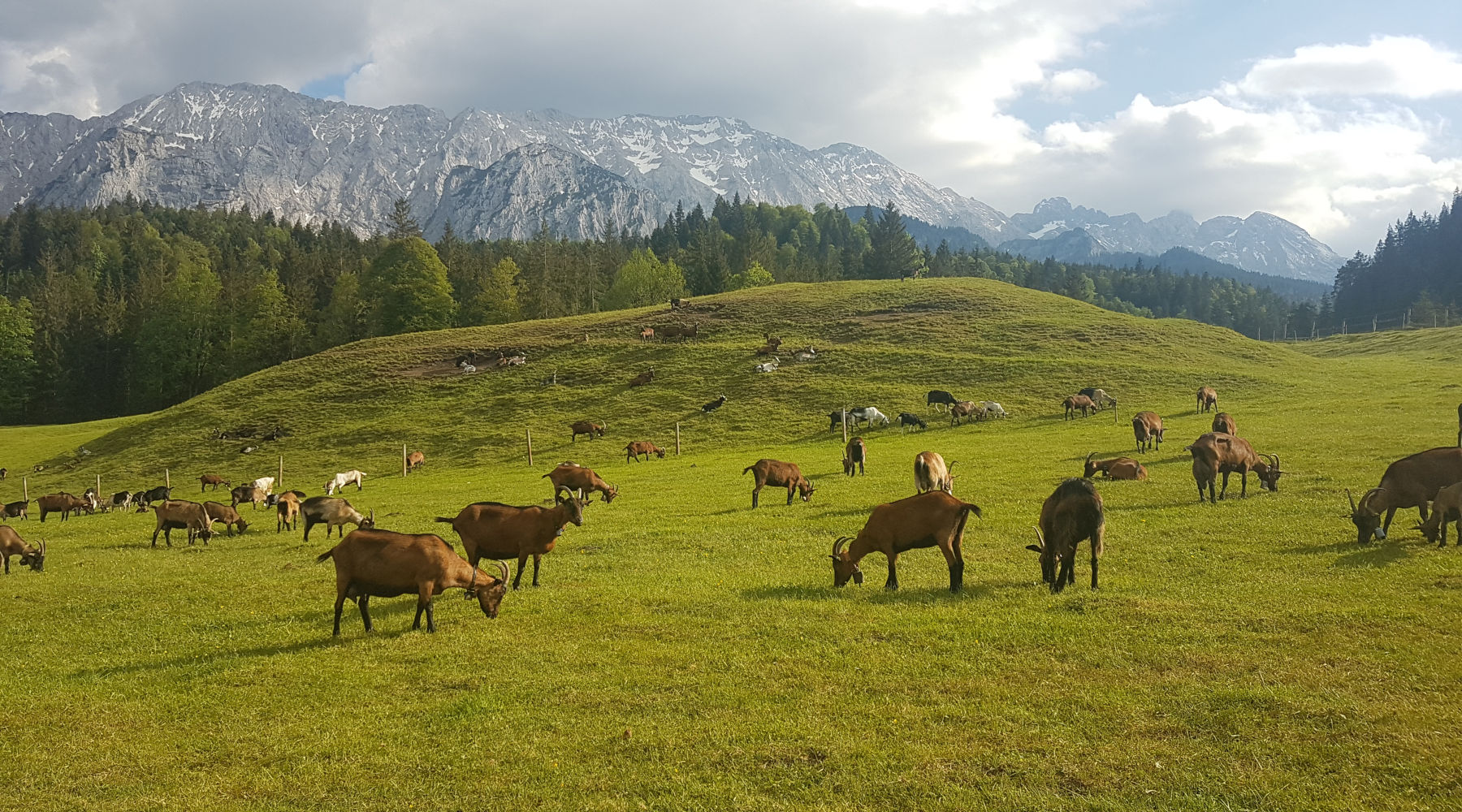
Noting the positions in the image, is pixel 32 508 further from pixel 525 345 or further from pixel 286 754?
pixel 286 754

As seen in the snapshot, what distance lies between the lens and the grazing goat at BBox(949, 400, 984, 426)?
1905 inches

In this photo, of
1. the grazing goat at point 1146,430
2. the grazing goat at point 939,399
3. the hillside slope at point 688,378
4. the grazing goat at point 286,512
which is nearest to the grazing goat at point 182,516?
the grazing goat at point 286,512

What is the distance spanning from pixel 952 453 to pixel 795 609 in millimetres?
25090

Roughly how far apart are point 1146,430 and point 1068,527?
22.6m

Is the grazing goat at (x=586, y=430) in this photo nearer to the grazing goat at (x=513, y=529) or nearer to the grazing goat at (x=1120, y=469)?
the grazing goat at (x=1120, y=469)

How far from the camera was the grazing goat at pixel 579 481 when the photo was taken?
28.8m

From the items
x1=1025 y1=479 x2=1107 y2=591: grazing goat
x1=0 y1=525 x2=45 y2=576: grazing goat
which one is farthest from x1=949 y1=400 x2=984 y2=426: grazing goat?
x1=0 y1=525 x2=45 y2=576: grazing goat

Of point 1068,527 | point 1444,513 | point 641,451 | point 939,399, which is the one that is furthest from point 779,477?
point 939,399

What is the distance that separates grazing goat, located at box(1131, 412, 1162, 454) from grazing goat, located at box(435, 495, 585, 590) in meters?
26.2

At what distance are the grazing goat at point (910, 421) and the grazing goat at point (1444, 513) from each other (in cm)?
3304

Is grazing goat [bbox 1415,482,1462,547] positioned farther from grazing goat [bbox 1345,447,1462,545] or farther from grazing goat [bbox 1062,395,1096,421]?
grazing goat [bbox 1062,395,1096,421]

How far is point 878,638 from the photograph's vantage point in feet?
36.0

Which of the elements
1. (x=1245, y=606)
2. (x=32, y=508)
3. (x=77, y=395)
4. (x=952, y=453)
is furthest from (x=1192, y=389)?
(x=77, y=395)

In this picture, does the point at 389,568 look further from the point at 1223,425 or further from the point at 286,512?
the point at 1223,425
